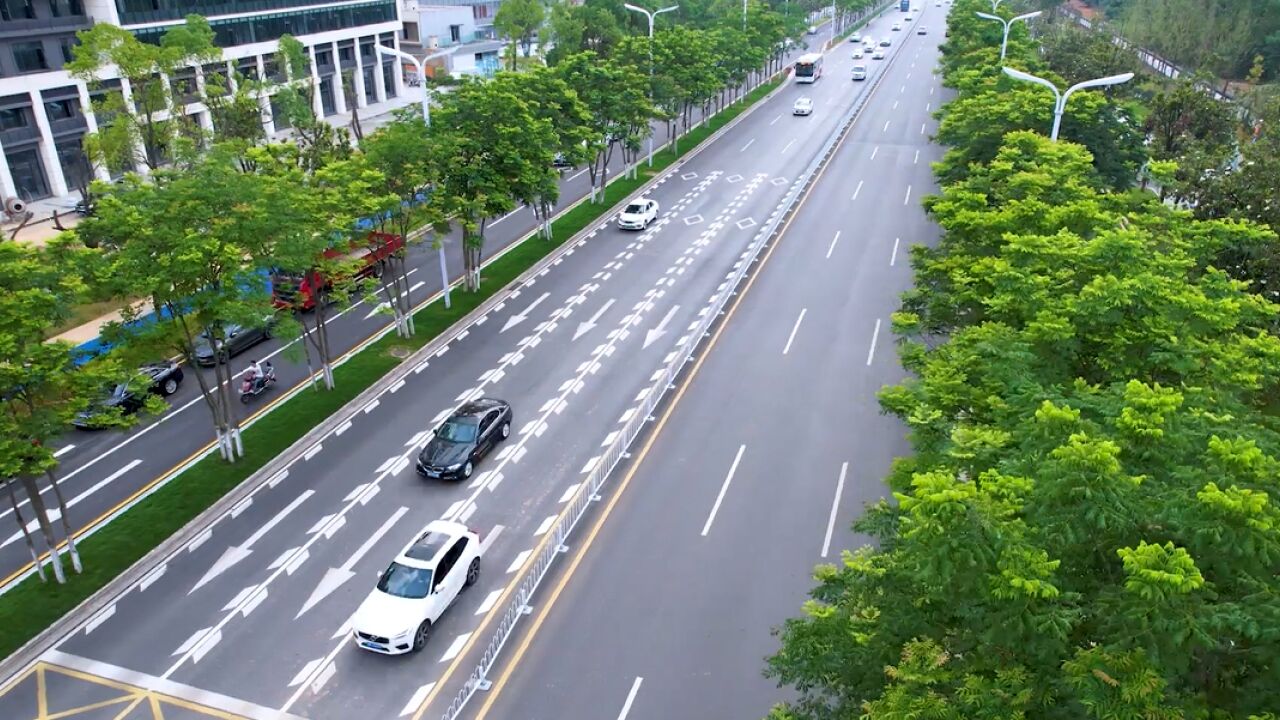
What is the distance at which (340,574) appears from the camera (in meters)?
23.0

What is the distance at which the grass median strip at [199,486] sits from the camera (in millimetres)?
21719

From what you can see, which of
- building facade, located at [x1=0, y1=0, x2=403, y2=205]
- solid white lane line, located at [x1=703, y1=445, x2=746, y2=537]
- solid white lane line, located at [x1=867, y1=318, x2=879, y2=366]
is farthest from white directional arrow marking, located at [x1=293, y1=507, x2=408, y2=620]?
building facade, located at [x1=0, y1=0, x2=403, y2=205]

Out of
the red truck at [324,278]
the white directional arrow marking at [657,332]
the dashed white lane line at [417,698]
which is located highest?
the red truck at [324,278]

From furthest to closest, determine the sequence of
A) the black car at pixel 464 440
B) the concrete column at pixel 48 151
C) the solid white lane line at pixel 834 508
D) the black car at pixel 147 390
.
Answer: the concrete column at pixel 48 151 → the black car at pixel 147 390 → the black car at pixel 464 440 → the solid white lane line at pixel 834 508

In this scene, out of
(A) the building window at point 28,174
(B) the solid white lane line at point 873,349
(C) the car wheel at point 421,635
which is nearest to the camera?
(C) the car wheel at point 421,635

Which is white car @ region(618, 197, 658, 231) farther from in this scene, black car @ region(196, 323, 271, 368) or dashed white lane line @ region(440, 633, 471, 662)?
dashed white lane line @ region(440, 633, 471, 662)

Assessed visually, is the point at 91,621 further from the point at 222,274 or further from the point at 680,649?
the point at 680,649

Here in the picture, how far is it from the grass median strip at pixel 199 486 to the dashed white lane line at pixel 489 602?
9469 mm

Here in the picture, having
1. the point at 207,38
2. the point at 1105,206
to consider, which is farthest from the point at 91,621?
the point at 207,38

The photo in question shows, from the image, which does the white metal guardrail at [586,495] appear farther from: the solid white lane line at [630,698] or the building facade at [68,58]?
the building facade at [68,58]

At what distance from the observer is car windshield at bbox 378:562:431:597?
68.3 ft

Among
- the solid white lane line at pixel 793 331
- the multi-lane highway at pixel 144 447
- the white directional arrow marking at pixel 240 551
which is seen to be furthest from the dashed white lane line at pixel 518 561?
the solid white lane line at pixel 793 331

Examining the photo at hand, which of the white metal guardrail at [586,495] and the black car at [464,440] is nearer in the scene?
the white metal guardrail at [586,495]

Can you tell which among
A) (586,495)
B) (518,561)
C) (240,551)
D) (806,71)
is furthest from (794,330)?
(806,71)
